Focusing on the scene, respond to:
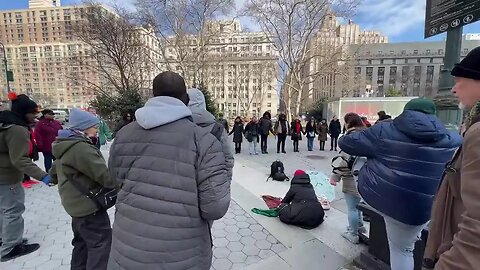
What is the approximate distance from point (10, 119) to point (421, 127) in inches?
149

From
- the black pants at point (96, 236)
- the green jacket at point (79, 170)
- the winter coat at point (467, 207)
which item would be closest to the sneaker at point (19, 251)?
the black pants at point (96, 236)

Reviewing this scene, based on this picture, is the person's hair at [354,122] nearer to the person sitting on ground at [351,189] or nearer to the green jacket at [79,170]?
the person sitting on ground at [351,189]

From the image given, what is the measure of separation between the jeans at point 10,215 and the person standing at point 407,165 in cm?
358

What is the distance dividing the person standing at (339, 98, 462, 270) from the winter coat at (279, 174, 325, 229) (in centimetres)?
154

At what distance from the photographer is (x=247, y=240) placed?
345cm

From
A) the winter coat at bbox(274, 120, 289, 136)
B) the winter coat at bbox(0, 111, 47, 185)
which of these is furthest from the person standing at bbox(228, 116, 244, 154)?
the winter coat at bbox(0, 111, 47, 185)

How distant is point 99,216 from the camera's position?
6.84 feet

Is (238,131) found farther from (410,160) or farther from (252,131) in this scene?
(410,160)

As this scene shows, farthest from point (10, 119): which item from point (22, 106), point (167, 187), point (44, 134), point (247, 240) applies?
point (44, 134)

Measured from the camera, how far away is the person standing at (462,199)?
84 cm

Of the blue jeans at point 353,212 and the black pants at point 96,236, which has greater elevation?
the black pants at point 96,236

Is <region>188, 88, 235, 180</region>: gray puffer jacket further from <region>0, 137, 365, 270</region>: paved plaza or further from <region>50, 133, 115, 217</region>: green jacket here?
<region>0, 137, 365, 270</region>: paved plaza

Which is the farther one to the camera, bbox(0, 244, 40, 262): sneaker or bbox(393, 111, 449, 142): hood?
bbox(0, 244, 40, 262): sneaker

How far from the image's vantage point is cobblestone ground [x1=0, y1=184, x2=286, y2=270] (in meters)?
2.88
